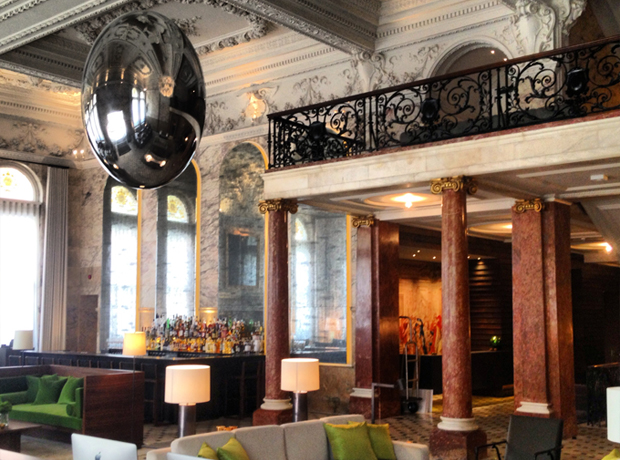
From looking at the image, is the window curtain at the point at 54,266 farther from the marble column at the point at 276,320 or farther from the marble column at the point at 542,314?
the marble column at the point at 542,314

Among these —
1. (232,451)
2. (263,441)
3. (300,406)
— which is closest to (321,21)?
(300,406)

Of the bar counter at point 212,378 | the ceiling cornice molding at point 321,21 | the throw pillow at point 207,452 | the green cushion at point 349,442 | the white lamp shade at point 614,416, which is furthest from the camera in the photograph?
the bar counter at point 212,378

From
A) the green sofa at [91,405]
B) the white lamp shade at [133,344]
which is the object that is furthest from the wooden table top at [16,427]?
the white lamp shade at [133,344]

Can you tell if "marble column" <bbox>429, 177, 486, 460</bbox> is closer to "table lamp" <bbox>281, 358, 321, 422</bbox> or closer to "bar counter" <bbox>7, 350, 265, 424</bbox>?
"table lamp" <bbox>281, 358, 321, 422</bbox>

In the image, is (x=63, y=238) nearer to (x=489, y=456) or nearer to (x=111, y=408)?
(x=111, y=408)

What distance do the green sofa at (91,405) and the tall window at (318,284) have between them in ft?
14.9

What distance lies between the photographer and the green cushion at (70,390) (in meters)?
10.4

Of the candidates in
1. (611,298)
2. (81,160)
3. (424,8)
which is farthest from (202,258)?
(611,298)

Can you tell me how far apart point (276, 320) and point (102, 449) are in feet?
24.5

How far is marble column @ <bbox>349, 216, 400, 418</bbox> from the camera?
12.9 metres

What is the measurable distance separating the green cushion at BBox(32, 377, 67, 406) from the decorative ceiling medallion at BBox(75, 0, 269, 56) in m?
5.51

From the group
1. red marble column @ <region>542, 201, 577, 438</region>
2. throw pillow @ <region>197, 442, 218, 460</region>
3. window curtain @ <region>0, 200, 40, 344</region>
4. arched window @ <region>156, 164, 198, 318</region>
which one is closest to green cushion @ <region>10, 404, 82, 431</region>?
throw pillow @ <region>197, 442, 218, 460</region>

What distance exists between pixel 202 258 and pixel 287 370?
25.8 feet

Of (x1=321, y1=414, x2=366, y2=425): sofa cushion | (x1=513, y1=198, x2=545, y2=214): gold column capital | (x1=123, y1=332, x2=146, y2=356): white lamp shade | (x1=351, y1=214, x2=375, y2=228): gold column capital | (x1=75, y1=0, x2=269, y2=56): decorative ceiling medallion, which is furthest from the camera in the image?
(x1=351, y1=214, x2=375, y2=228): gold column capital
